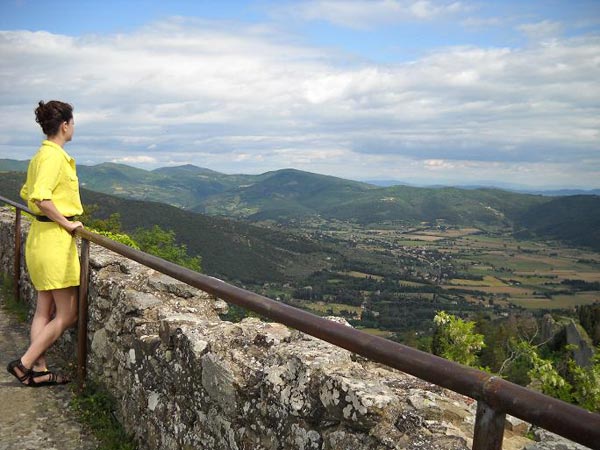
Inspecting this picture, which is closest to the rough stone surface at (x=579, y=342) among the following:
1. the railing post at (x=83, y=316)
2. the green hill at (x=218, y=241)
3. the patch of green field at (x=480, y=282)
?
the railing post at (x=83, y=316)

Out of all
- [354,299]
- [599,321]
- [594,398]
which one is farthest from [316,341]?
[354,299]

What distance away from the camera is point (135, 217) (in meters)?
102

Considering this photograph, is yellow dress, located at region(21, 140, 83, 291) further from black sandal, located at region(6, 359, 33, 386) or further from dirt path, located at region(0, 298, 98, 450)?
dirt path, located at region(0, 298, 98, 450)

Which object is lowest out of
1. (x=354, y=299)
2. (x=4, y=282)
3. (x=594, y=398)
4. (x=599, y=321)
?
(x=354, y=299)

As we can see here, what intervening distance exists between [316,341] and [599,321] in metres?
51.3

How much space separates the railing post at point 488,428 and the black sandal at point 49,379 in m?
4.54

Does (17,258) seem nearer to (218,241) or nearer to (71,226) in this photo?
(71,226)

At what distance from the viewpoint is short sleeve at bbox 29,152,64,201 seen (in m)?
4.15

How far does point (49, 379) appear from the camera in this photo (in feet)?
15.8

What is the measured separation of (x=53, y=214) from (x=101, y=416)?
185 centimetres

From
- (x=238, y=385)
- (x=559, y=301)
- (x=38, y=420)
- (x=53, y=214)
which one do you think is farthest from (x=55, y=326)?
(x=559, y=301)

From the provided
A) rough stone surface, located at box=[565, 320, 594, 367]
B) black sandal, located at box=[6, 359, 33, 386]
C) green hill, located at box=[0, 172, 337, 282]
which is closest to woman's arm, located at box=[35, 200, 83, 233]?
black sandal, located at box=[6, 359, 33, 386]

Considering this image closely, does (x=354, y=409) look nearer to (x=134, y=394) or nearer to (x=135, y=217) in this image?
(x=134, y=394)

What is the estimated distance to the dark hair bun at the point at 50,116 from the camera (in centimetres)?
440
